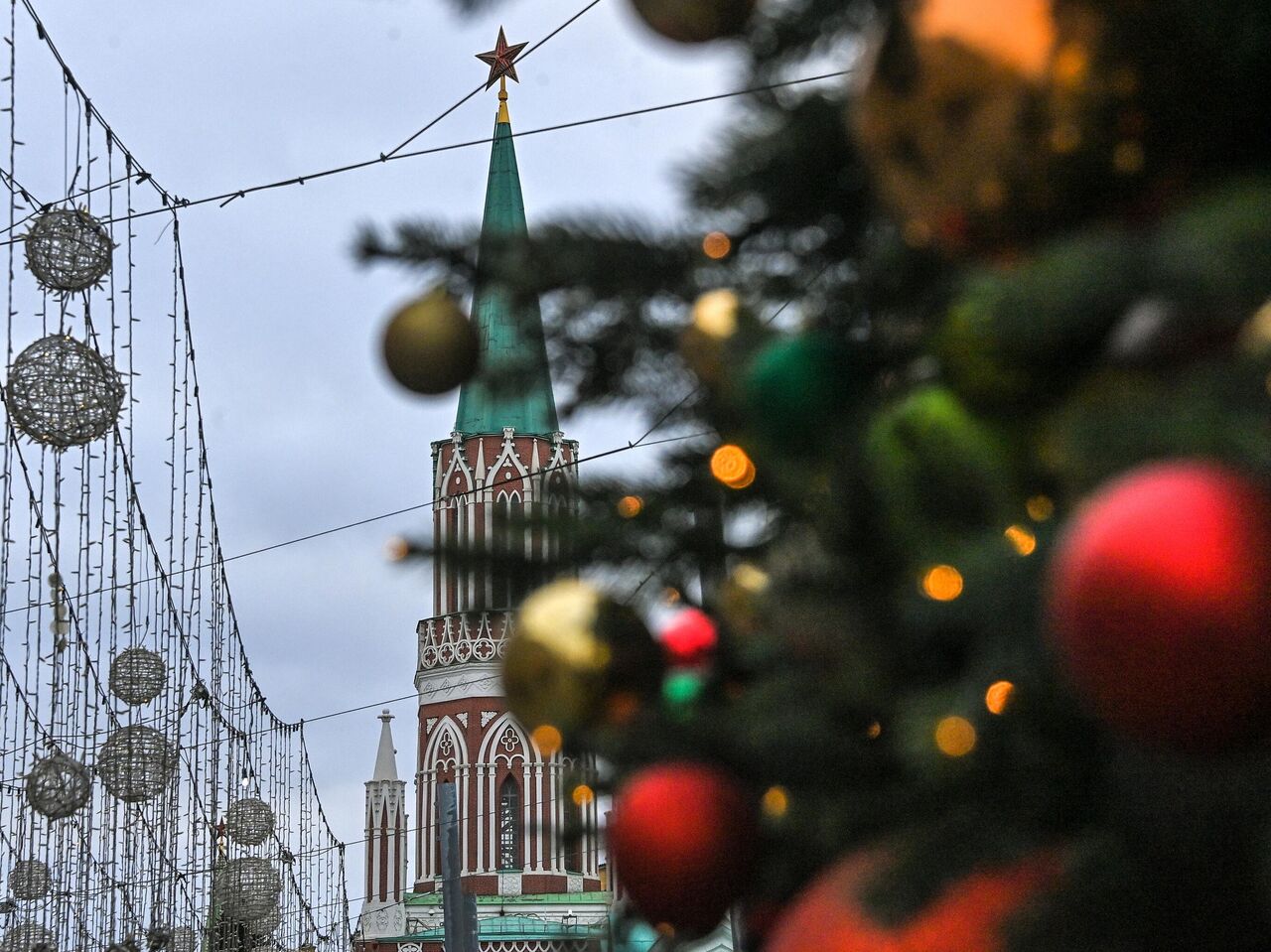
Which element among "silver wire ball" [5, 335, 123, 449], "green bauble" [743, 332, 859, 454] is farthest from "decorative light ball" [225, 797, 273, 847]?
"green bauble" [743, 332, 859, 454]

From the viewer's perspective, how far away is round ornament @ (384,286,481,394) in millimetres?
1658

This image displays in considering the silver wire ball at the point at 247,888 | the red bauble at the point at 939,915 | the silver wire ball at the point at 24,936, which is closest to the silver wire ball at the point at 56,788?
the silver wire ball at the point at 24,936

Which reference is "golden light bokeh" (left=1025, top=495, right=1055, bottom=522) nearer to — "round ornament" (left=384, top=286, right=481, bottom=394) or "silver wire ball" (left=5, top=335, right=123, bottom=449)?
"round ornament" (left=384, top=286, right=481, bottom=394)

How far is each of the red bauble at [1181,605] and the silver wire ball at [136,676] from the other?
10.4m

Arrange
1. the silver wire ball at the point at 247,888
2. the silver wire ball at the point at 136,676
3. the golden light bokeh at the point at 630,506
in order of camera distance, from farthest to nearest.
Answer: the silver wire ball at the point at 247,888 < the silver wire ball at the point at 136,676 < the golden light bokeh at the point at 630,506

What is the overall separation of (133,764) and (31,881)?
2183 mm

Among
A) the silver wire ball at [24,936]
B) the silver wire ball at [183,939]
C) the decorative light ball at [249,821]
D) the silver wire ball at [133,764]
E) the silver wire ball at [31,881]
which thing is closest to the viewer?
the silver wire ball at [133,764]

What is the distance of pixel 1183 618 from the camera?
805 millimetres

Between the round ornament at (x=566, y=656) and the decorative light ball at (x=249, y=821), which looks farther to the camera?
the decorative light ball at (x=249, y=821)

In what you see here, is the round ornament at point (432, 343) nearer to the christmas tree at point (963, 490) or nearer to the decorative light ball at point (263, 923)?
the christmas tree at point (963, 490)

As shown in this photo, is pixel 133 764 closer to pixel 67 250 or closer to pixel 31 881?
pixel 31 881

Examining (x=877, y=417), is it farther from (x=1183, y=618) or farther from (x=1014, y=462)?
(x=1183, y=618)

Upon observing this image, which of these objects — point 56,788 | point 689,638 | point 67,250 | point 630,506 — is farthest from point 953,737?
point 56,788

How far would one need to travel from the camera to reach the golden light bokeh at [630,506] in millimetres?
1626
